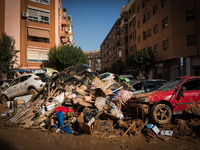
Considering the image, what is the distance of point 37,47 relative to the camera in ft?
71.5

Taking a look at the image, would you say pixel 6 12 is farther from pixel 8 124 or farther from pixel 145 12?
pixel 145 12

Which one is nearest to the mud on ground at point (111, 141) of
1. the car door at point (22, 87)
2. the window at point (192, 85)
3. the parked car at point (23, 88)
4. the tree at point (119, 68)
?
the window at point (192, 85)

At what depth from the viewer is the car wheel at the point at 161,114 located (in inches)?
176

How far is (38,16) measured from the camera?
2234 centimetres

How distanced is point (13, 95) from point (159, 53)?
20727 mm

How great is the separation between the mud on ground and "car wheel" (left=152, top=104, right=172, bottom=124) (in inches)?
8.1

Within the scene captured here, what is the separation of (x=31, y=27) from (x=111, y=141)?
933 inches

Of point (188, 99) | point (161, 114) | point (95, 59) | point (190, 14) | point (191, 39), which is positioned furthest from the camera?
point (95, 59)

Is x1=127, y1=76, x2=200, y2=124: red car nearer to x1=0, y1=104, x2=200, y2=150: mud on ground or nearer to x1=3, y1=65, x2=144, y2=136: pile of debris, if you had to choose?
x1=0, y1=104, x2=200, y2=150: mud on ground

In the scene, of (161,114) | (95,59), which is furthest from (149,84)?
(95,59)

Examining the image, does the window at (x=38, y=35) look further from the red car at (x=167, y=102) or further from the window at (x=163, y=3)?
the red car at (x=167, y=102)

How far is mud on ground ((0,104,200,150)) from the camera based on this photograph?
3.51 meters

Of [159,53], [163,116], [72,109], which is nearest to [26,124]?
[72,109]

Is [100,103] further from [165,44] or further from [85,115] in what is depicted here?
[165,44]
